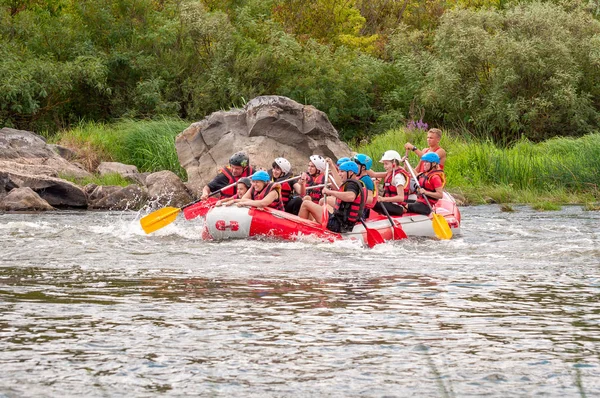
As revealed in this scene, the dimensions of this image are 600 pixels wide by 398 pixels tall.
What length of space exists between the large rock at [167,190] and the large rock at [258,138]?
0.91 metres

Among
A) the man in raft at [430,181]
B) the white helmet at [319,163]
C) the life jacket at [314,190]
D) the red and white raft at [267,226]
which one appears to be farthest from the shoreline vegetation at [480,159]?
the red and white raft at [267,226]

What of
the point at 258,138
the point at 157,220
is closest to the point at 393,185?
the point at 157,220

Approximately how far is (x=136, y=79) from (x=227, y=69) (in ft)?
8.69

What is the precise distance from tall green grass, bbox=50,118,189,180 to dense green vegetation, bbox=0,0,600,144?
82.3 inches

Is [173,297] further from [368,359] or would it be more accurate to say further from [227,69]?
[227,69]

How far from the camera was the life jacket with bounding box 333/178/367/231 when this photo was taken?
42.1 ft

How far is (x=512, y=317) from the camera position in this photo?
7871 millimetres

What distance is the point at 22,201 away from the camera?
19438 mm

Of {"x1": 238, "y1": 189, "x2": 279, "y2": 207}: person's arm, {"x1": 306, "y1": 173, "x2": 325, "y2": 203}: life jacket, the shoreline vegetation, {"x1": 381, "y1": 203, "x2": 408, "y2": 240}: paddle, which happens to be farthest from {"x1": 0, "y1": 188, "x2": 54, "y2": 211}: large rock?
{"x1": 381, "y1": 203, "x2": 408, "y2": 240}: paddle

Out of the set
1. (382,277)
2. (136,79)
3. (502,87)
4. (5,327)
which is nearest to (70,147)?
(136,79)

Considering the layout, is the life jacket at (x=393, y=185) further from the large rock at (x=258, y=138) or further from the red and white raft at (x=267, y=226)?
the large rock at (x=258, y=138)

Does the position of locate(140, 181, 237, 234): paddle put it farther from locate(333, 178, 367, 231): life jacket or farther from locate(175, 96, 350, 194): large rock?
locate(175, 96, 350, 194): large rock

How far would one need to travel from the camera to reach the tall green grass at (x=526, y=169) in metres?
20.4

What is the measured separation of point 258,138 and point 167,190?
8.48 ft
